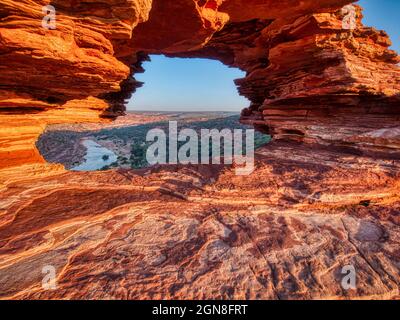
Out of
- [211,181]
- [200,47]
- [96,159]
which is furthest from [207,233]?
[96,159]

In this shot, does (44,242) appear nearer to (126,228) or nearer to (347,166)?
(126,228)

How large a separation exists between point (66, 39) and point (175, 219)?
5.88 metres

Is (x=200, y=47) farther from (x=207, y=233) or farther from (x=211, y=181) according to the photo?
(x=207, y=233)

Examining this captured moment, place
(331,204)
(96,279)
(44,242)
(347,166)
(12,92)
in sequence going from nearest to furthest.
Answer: (96,279), (44,242), (331,204), (347,166), (12,92)

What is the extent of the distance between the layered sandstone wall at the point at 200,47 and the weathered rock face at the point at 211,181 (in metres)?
0.06

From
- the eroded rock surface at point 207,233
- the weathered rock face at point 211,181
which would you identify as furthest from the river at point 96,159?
the eroded rock surface at point 207,233

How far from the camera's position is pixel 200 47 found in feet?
36.4

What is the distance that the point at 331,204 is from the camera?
638 cm

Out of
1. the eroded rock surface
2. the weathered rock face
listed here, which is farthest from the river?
the eroded rock surface

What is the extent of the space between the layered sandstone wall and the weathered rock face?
0.19 feet

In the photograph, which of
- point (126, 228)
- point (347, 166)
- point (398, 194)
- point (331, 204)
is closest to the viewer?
point (126, 228)

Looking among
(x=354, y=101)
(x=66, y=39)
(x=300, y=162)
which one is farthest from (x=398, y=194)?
(x=66, y=39)

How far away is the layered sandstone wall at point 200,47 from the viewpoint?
21.4 ft
